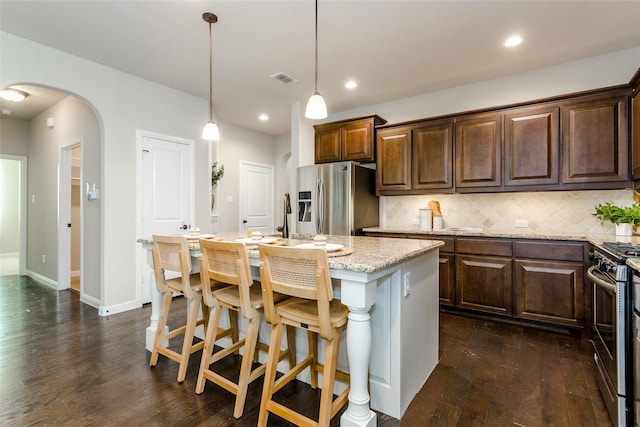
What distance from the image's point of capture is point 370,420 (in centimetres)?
151

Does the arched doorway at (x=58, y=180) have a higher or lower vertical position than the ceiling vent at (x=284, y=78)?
lower

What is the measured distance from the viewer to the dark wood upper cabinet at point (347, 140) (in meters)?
4.27

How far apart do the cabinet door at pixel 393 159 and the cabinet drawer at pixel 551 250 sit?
1436mm

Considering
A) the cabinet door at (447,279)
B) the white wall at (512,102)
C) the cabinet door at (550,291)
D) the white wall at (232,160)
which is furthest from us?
the white wall at (232,160)

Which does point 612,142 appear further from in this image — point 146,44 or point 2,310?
point 2,310

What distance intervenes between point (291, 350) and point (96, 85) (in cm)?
347

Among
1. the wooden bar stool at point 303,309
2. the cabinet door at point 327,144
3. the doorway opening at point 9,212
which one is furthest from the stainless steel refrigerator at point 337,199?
the doorway opening at point 9,212

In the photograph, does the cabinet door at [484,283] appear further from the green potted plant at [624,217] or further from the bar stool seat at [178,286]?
the bar stool seat at [178,286]

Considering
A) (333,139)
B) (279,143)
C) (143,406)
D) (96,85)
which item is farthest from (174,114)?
(143,406)

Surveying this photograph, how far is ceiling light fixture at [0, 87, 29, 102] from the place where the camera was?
4.02m

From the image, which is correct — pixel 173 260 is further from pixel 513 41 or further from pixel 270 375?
pixel 513 41

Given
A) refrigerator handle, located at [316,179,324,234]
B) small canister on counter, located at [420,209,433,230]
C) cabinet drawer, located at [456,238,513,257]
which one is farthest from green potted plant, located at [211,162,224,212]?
cabinet drawer, located at [456,238,513,257]

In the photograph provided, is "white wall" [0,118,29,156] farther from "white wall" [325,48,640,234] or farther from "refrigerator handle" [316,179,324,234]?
"white wall" [325,48,640,234]

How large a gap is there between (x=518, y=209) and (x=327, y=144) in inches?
102
